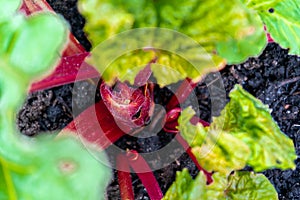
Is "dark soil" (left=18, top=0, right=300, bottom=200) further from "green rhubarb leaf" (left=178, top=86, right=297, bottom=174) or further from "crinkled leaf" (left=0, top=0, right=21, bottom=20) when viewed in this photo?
"crinkled leaf" (left=0, top=0, right=21, bottom=20)

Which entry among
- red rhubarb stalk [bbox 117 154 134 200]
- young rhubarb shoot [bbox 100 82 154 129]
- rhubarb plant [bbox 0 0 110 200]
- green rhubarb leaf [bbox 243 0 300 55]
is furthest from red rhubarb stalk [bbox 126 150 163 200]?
rhubarb plant [bbox 0 0 110 200]

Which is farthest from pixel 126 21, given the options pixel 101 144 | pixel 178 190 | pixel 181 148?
pixel 181 148

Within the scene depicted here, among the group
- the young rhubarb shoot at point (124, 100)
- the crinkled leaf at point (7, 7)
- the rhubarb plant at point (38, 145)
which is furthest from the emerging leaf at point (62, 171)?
the young rhubarb shoot at point (124, 100)

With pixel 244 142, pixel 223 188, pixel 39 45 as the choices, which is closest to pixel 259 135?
pixel 244 142

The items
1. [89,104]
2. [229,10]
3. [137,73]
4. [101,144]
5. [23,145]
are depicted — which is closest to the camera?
[23,145]

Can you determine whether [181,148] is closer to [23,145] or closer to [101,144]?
[101,144]

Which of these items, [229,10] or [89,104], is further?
[89,104]

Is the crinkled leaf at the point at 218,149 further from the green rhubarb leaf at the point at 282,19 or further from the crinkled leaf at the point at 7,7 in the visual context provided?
the crinkled leaf at the point at 7,7

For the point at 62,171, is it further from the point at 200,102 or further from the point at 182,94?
the point at 200,102
